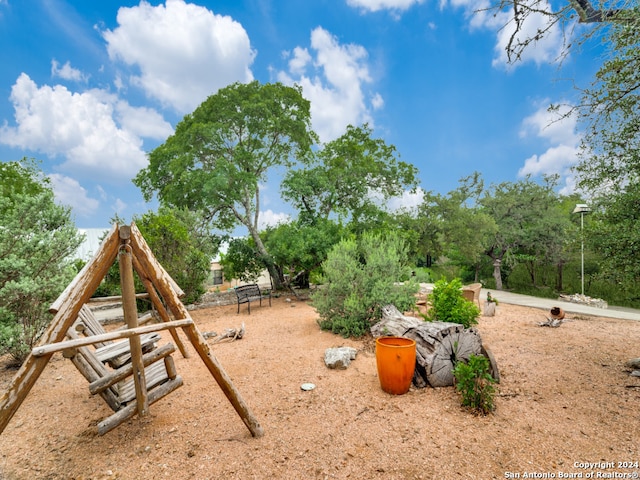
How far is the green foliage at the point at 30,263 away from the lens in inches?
191

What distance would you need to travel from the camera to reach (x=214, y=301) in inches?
473

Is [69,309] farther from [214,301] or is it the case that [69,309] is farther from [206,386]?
[214,301]

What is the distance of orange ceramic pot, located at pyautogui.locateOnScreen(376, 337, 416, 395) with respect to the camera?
382 centimetres

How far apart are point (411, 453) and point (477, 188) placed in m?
23.0

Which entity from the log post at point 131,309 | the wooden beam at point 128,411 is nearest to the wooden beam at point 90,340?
the log post at point 131,309

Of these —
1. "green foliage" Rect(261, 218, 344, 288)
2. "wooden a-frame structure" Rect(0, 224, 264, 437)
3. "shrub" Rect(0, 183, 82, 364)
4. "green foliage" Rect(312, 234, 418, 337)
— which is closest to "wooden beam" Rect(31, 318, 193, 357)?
"wooden a-frame structure" Rect(0, 224, 264, 437)

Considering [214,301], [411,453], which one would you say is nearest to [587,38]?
[411,453]

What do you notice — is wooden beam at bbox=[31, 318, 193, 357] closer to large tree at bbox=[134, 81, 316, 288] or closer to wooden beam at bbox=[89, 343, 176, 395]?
wooden beam at bbox=[89, 343, 176, 395]

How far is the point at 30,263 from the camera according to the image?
200 inches

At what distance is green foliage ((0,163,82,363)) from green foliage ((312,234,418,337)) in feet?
16.2

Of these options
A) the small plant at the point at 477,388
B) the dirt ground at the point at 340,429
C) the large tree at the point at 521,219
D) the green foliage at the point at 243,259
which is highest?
the large tree at the point at 521,219

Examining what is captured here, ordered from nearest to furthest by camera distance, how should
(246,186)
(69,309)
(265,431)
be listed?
(69,309) < (265,431) < (246,186)

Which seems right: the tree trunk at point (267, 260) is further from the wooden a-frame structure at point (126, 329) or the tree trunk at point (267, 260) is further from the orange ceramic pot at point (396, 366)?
the wooden a-frame structure at point (126, 329)

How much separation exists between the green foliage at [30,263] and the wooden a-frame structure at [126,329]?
3167 millimetres
